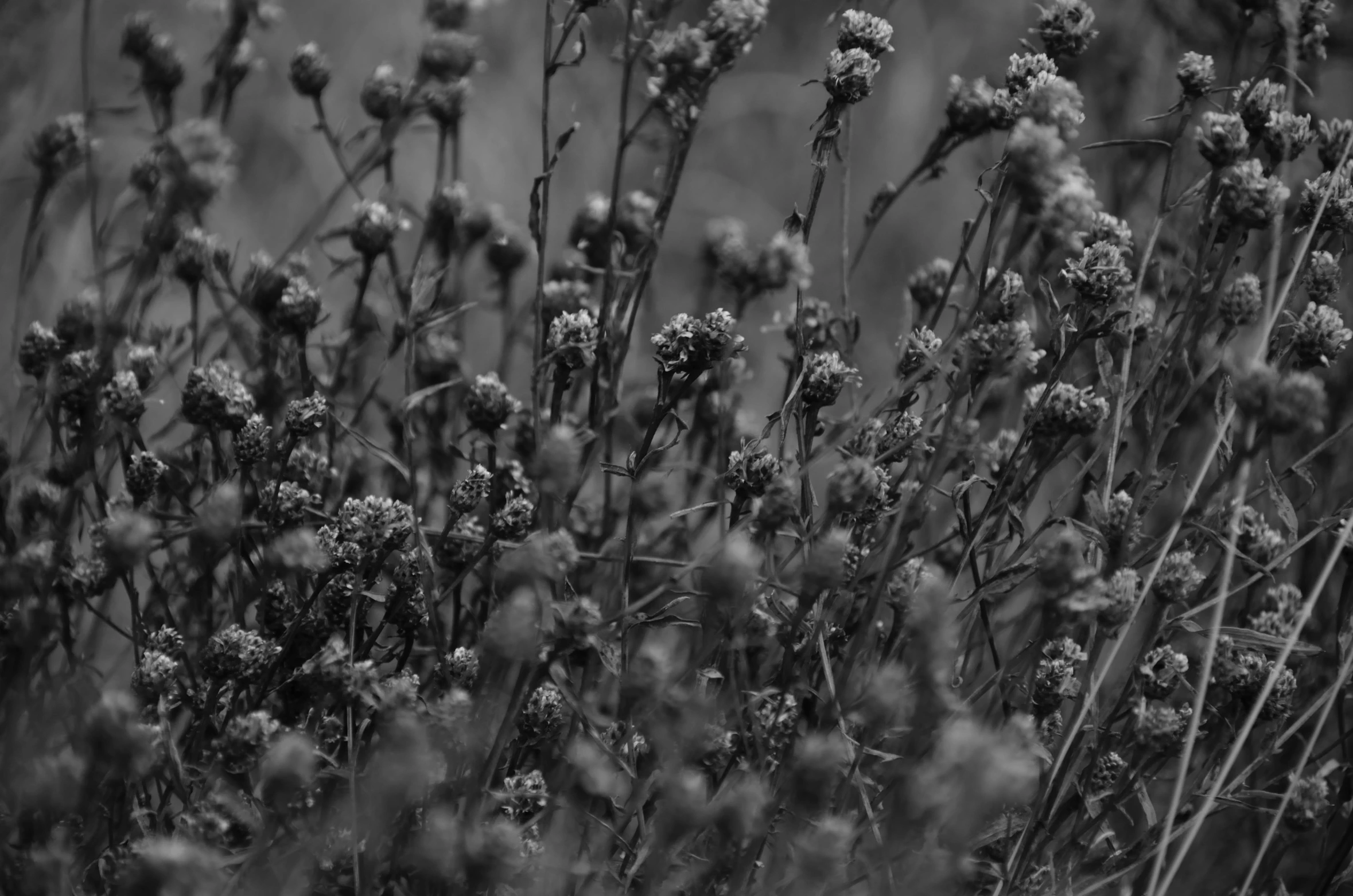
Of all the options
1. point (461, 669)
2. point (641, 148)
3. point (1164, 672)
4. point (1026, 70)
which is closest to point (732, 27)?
point (1026, 70)

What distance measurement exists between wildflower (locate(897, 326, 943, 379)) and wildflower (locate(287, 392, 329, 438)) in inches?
17.4

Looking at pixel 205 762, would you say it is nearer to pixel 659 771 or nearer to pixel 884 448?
pixel 659 771

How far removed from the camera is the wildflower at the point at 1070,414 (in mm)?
885

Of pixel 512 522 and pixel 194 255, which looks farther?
pixel 194 255

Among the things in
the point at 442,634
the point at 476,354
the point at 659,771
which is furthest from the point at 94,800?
the point at 476,354

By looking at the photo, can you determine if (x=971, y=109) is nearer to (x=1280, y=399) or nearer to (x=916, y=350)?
(x=916, y=350)

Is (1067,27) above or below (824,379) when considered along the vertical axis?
above

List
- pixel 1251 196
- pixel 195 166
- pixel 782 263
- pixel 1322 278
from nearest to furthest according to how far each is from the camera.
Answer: pixel 195 166
pixel 782 263
pixel 1251 196
pixel 1322 278

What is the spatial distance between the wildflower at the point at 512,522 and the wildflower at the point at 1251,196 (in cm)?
54

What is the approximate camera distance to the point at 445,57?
106 centimetres

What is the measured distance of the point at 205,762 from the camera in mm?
899

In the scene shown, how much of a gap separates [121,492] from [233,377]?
19cm

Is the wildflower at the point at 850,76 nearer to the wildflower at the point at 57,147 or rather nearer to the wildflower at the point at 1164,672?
the wildflower at the point at 1164,672

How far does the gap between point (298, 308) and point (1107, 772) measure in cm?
72
